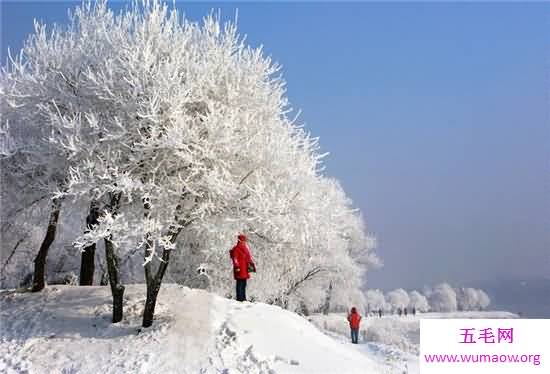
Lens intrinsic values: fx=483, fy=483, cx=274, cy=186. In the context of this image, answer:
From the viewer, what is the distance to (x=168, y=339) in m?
11.8

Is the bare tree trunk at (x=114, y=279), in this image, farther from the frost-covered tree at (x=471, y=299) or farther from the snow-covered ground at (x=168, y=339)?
the frost-covered tree at (x=471, y=299)

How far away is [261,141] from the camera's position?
41.3 ft

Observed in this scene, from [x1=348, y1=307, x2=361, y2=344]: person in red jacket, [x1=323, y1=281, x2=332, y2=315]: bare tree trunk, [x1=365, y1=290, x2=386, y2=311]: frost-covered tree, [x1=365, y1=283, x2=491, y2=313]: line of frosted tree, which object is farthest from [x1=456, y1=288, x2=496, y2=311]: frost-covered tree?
[x1=348, y1=307, x2=361, y2=344]: person in red jacket

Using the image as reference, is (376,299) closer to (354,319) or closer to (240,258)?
(354,319)

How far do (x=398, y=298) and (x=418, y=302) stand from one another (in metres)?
5.73

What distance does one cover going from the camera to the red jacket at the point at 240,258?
43.7ft

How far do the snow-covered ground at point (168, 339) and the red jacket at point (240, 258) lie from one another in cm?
101

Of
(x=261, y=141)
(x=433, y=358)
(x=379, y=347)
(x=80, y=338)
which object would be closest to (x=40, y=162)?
(x=80, y=338)

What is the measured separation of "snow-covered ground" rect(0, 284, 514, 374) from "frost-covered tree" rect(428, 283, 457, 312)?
112m

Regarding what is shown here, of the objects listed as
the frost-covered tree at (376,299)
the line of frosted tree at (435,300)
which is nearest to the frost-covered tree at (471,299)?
the line of frosted tree at (435,300)

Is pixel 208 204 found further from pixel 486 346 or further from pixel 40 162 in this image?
pixel 486 346

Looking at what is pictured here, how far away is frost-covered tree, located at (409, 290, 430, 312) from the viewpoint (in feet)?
375

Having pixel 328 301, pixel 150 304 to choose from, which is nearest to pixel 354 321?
pixel 150 304

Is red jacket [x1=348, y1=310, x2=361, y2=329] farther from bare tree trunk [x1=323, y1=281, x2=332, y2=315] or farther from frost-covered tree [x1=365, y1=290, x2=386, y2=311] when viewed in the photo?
frost-covered tree [x1=365, y1=290, x2=386, y2=311]
